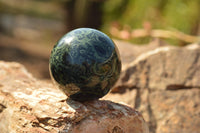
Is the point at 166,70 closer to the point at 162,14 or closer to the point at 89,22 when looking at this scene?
the point at 162,14

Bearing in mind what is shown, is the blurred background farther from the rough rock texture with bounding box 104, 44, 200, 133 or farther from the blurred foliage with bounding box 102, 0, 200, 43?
the rough rock texture with bounding box 104, 44, 200, 133

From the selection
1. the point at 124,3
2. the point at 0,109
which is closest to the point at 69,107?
the point at 0,109

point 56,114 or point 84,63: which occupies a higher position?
point 84,63

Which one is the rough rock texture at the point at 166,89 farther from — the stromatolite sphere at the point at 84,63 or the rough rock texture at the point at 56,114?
the stromatolite sphere at the point at 84,63

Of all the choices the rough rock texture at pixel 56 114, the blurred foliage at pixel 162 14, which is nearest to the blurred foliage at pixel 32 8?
the blurred foliage at pixel 162 14

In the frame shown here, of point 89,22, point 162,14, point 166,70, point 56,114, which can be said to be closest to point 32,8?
point 89,22

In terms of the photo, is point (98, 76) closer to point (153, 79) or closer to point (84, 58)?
point (84, 58)
